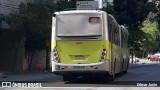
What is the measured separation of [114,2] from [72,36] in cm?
3801

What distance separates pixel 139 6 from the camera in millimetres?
57688

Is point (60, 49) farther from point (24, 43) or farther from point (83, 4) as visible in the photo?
point (24, 43)

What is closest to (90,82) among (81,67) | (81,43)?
(81,67)

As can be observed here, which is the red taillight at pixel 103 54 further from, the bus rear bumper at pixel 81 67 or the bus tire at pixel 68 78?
the bus tire at pixel 68 78

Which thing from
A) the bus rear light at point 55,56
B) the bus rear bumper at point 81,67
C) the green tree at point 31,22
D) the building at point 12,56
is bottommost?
the building at point 12,56

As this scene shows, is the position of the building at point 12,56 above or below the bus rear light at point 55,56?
below

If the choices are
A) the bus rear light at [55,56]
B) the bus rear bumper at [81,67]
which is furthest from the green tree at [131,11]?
the bus rear bumper at [81,67]

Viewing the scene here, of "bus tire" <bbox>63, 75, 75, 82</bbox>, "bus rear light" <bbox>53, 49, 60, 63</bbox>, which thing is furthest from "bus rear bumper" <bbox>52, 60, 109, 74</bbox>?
"bus tire" <bbox>63, 75, 75, 82</bbox>

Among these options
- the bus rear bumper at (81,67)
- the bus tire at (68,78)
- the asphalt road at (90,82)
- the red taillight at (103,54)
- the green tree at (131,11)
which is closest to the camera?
the asphalt road at (90,82)

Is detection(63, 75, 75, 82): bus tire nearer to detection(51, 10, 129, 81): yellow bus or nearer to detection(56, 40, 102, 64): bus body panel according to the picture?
detection(51, 10, 129, 81): yellow bus

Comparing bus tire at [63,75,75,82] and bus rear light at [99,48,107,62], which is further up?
bus rear light at [99,48,107,62]

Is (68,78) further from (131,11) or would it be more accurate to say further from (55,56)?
(131,11)

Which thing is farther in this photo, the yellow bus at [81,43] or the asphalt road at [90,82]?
the yellow bus at [81,43]

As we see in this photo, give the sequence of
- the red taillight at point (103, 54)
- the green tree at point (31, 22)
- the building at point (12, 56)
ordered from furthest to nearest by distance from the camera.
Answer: the building at point (12, 56) < the green tree at point (31, 22) < the red taillight at point (103, 54)
